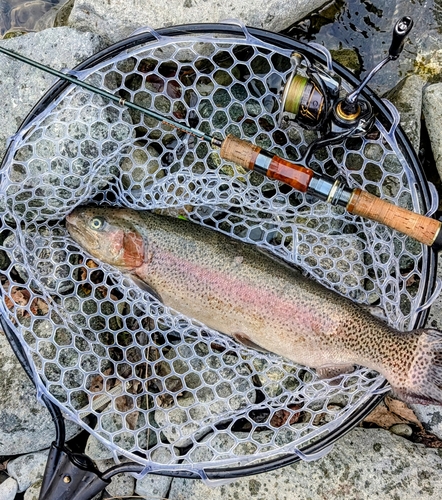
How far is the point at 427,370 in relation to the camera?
2727 mm

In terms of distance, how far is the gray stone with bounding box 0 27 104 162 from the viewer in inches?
127

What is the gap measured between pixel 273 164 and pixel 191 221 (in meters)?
0.74

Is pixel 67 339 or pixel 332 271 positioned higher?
pixel 332 271

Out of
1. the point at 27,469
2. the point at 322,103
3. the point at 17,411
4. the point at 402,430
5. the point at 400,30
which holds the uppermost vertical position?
the point at 400,30

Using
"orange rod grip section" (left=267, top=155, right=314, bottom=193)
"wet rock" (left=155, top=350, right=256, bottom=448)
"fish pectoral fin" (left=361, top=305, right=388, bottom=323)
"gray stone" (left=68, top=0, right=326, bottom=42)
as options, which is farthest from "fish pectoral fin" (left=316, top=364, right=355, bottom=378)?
"gray stone" (left=68, top=0, right=326, bottom=42)

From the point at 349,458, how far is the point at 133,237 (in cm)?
194

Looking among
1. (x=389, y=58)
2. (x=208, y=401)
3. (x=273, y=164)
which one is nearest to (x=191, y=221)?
(x=273, y=164)

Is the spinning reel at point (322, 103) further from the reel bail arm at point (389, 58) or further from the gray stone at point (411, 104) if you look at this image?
the gray stone at point (411, 104)

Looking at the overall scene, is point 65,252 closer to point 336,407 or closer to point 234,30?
point 234,30

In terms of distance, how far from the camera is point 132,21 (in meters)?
3.28

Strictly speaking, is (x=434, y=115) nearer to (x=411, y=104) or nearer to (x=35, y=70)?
(x=411, y=104)

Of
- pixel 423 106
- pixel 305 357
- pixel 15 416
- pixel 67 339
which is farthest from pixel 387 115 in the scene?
pixel 15 416

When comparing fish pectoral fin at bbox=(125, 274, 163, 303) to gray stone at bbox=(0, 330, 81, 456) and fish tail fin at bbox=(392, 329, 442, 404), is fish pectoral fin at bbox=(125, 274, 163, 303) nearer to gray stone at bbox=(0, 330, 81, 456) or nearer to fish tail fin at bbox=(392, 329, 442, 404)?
gray stone at bbox=(0, 330, 81, 456)

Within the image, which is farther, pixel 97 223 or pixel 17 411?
pixel 17 411
